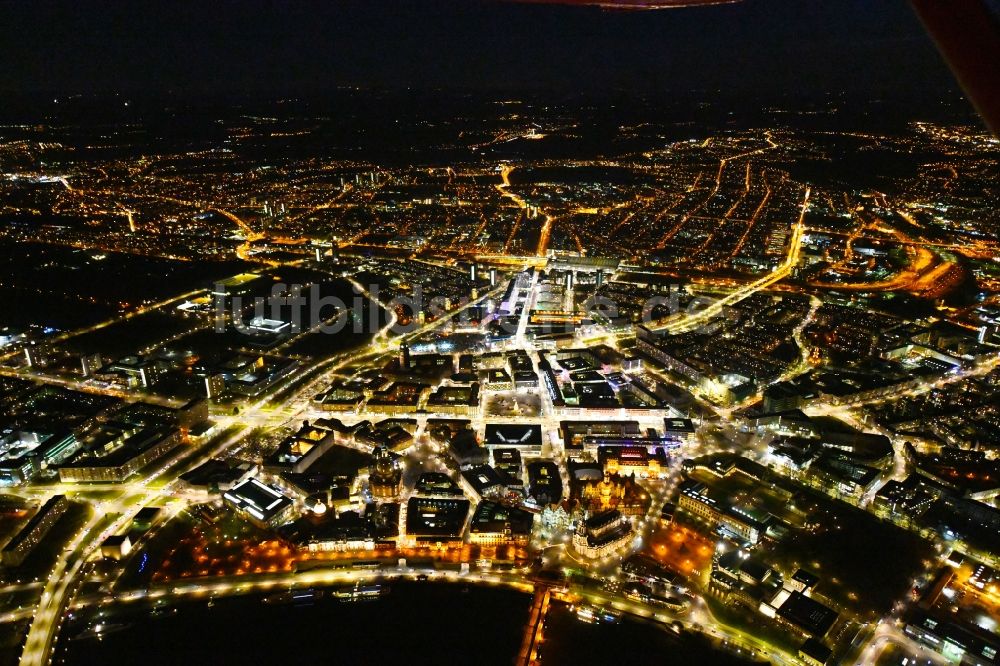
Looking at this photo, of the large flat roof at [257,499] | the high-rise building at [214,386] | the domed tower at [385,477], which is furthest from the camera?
the high-rise building at [214,386]

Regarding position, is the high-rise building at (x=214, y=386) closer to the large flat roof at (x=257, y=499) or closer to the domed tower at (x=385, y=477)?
the large flat roof at (x=257, y=499)

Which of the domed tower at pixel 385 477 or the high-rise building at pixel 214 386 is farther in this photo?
the high-rise building at pixel 214 386

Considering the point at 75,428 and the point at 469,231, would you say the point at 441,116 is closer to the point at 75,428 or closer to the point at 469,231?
the point at 469,231

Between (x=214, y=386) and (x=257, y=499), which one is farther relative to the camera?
(x=214, y=386)

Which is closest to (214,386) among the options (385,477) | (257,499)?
(257,499)

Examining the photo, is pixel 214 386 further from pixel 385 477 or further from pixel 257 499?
pixel 385 477

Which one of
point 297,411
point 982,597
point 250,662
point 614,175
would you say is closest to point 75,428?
point 297,411

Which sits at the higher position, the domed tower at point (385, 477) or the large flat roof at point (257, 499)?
the domed tower at point (385, 477)

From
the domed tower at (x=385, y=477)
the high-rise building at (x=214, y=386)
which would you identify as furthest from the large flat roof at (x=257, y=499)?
the high-rise building at (x=214, y=386)
